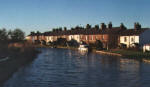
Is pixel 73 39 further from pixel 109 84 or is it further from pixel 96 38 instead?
pixel 109 84

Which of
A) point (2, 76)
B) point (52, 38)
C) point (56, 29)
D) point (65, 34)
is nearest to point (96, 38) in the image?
point (65, 34)

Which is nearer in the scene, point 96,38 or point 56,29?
point 96,38

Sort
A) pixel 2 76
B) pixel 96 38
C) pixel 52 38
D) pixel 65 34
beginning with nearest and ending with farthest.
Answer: pixel 2 76 → pixel 96 38 → pixel 65 34 → pixel 52 38

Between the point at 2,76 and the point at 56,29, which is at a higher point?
the point at 56,29

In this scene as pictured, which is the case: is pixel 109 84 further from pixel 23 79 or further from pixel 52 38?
pixel 52 38

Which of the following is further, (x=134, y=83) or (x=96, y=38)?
(x=96, y=38)

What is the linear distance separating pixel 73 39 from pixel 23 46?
5144 centimetres

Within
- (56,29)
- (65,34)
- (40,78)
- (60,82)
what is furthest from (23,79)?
(56,29)

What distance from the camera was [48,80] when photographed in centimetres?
3350

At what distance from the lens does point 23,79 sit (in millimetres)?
34625

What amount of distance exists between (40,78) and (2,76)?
4938 millimetres

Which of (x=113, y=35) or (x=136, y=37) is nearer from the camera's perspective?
(x=136, y=37)

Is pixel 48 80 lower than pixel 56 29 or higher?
lower

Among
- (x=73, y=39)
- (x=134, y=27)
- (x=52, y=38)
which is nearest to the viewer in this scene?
(x=134, y=27)
